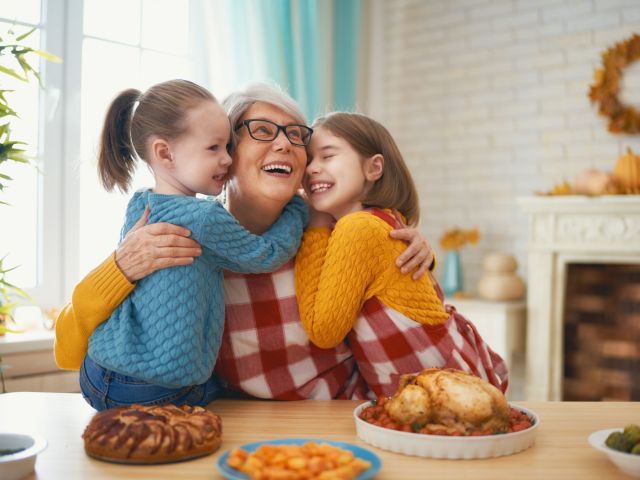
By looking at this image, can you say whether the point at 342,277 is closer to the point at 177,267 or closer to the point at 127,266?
the point at 177,267

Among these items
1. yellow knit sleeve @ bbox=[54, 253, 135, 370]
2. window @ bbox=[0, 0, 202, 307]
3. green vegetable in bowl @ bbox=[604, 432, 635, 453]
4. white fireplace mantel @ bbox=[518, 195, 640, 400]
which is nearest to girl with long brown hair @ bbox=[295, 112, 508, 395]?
yellow knit sleeve @ bbox=[54, 253, 135, 370]

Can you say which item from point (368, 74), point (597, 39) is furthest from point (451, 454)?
point (368, 74)

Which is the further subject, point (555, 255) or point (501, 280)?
point (501, 280)

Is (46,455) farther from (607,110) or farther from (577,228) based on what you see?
(607,110)

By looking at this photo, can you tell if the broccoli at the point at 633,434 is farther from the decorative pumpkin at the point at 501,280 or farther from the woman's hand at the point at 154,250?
the decorative pumpkin at the point at 501,280

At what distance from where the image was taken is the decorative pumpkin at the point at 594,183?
401cm

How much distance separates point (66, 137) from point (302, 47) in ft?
5.31

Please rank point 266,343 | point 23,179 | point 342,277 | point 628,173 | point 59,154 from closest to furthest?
point 342,277 < point 266,343 < point 23,179 < point 59,154 < point 628,173

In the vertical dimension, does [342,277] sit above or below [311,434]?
above

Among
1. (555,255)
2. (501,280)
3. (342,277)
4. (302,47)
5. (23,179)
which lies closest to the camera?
(342,277)

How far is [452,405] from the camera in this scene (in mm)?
1330

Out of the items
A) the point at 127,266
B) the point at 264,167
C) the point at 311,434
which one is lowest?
the point at 311,434

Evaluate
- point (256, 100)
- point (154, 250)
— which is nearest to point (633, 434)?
point (154, 250)

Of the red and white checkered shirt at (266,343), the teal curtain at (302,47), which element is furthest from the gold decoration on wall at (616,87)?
the red and white checkered shirt at (266,343)
